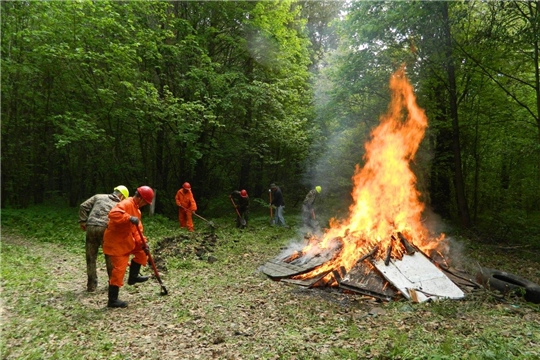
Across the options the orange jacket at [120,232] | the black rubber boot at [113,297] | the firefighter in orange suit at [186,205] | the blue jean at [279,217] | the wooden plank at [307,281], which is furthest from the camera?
the blue jean at [279,217]

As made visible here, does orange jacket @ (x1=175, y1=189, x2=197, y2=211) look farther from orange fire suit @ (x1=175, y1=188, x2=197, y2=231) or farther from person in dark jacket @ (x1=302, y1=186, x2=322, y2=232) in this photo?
person in dark jacket @ (x1=302, y1=186, x2=322, y2=232)

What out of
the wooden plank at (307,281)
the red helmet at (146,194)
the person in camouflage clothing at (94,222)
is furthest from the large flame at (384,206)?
the person in camouflage clothing at (94,222)

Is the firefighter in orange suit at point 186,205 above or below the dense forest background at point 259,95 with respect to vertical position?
below

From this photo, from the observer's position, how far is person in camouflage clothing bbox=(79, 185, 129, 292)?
22.2 ft

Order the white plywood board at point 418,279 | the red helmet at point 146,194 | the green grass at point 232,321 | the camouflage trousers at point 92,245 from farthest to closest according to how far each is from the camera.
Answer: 1. the white plywood board at point 418,279
2. the camouflage trousers at point 92,245
3. the red helmet at point 146,194
4. the green grass at point 232,321

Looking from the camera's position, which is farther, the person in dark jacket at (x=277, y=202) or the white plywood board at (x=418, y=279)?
the person in dark jacket at (x=277, y=202)

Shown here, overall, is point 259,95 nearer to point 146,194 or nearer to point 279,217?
point 279,217

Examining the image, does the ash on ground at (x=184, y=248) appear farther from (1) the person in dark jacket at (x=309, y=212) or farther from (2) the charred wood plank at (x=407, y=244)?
(2) the charred wood plank at (x=407, y=244)

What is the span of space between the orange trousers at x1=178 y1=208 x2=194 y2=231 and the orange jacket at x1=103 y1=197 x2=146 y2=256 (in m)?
7.76

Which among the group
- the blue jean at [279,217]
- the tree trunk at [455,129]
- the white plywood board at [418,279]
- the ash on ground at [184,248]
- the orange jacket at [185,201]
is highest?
the tree trunk at [455,129]

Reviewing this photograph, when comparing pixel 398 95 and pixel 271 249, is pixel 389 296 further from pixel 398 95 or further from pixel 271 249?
pixel 398 95

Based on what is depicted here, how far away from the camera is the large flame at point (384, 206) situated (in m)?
8.63

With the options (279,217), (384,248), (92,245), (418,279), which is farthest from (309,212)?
(92,245)

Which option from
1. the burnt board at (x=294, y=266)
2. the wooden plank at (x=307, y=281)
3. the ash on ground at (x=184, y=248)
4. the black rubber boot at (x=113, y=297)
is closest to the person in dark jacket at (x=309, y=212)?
the ash on ground at (x=184, y=248)
